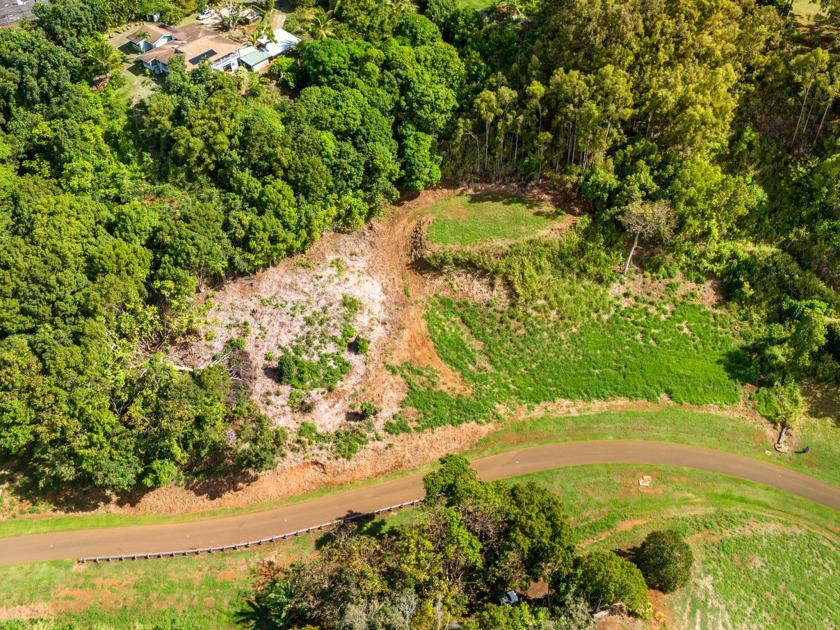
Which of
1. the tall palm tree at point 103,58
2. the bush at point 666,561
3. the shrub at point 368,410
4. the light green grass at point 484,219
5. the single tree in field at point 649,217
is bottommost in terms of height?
the bush at point 666,561

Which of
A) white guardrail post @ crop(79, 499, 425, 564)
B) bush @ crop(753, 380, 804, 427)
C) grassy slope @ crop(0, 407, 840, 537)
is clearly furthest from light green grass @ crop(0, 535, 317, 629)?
→ bush @ crop(753, 380, 804, 427)

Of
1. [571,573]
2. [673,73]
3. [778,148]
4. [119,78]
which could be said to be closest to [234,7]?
[119,78]

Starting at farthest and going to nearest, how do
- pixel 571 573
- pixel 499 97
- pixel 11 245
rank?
pixel 499 97, pixel 11 245, pixel 571 573

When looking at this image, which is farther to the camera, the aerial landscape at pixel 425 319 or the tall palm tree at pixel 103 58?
the tall palm tree at pixel 103 58

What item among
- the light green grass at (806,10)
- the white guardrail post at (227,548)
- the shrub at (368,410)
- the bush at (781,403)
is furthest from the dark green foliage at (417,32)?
the bush at (781,403)

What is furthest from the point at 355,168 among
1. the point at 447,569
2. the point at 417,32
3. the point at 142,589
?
the point at 142,589

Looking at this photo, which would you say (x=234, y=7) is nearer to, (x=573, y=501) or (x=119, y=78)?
(x=119, y=78)

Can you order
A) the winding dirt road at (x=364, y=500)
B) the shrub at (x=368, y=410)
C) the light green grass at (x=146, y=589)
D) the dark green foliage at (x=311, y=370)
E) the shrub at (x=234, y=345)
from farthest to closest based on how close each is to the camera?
the shrub at (x=234, y=345), the dark green foliage at (x=311, y=370), the shrub at (x=368, y=410), the winding dirt road at (x=364, y=500), the light green grass at (x=146, y=589)

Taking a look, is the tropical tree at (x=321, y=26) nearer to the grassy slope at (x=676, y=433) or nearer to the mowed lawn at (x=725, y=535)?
the grassy slope at (x=676, y=433)
